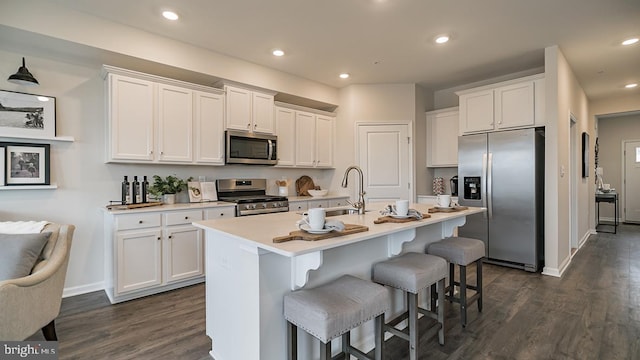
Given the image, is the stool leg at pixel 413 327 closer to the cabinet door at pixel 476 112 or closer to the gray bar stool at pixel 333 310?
the gray bar stool at pixel 333 310

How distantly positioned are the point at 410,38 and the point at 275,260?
293cm

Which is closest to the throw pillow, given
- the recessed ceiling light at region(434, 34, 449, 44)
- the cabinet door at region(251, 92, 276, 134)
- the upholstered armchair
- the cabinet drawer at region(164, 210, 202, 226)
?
the upholstered armchair

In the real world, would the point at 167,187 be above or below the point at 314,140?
below

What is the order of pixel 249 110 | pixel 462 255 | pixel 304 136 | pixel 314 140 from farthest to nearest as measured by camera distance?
pixel 314 140 → pixel 304 136 → pixel 249 110 → pixel 462 255

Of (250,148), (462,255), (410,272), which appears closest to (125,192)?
(250,148)

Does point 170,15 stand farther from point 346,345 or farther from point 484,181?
point 484,181

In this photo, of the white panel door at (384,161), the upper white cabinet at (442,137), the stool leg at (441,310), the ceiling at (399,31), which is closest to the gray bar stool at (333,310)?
the stool leg at (441,310)

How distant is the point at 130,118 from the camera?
3.15 meters

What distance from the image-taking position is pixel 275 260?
5.26 feet

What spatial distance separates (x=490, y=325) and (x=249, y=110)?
348 centimetres

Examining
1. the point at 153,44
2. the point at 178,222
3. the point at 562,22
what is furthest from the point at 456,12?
the point at 178,222

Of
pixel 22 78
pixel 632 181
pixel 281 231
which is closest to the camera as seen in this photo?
pixel 281 231

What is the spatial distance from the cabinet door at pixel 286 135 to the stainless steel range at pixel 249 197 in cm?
46

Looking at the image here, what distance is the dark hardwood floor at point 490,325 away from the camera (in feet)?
6.84
